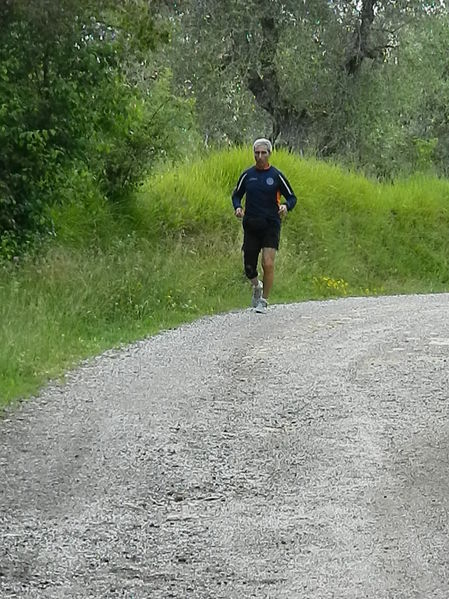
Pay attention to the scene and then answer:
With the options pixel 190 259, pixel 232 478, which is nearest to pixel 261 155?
pixel 190 259

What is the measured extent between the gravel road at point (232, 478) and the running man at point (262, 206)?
144 inches

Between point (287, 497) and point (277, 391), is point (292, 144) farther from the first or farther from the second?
point (287, 497)

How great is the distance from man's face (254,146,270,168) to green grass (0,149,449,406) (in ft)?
6.75

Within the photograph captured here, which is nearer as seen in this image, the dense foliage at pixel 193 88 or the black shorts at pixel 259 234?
the dense foliage at pixel 193 88

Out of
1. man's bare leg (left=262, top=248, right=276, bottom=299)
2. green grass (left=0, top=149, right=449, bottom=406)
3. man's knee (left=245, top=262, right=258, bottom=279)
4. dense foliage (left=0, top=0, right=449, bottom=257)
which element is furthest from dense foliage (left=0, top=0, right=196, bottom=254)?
man's bare leg (left=262, top=248, right=276, bottom=299)

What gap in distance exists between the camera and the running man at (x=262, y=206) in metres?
12.6

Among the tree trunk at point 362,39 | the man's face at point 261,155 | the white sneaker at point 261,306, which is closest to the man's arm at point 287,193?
the man's face at point 261,155

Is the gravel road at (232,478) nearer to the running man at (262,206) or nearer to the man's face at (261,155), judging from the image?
→ the running man at (262,206)

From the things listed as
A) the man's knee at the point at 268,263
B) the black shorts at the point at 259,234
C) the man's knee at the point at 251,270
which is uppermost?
the black shorts at the point at 259,234

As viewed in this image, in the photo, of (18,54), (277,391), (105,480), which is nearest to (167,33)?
(18,54)

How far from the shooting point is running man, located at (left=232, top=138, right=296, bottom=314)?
12586 mm

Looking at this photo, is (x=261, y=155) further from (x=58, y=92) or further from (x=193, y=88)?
(x=193, y=88)

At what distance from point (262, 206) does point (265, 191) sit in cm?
19

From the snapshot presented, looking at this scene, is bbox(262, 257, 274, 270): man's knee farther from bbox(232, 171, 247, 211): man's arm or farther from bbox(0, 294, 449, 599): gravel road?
bbox(0, 294, 449, 599): gravel road
